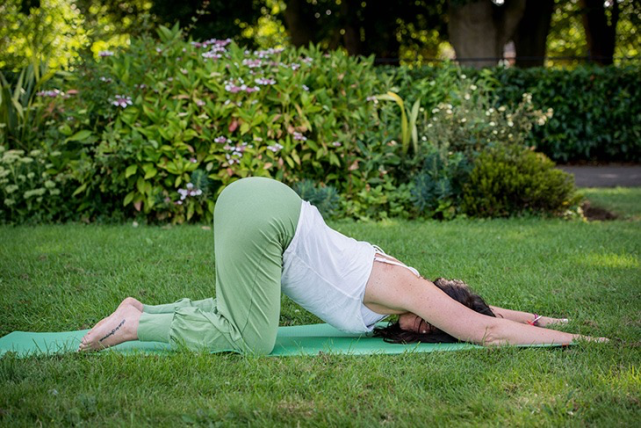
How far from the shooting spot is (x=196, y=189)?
7289mm

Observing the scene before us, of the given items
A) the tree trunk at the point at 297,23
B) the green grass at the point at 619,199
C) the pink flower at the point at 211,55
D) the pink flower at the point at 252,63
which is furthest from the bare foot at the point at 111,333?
the tree trunk at the point at 297,23

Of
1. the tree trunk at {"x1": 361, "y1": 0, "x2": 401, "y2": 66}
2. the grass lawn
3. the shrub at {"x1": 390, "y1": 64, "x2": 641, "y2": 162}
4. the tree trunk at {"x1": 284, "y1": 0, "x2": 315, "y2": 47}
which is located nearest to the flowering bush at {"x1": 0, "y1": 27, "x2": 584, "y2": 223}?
the grass lawn

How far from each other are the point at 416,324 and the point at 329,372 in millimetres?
685

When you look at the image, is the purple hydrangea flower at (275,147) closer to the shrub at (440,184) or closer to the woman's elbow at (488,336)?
the shrub at (440,184)

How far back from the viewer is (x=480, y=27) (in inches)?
626

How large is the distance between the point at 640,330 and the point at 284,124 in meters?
4.65

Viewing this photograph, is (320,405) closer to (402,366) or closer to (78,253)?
(402,366)

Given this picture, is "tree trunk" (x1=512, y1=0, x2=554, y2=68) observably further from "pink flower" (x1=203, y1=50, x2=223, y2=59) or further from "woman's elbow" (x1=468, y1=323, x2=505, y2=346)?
"woman's elbow" (x1=468, y1=323, x2=505, y2=346)

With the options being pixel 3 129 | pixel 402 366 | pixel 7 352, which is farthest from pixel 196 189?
pixel 402 366

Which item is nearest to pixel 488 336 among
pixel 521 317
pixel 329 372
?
pixel 521 317

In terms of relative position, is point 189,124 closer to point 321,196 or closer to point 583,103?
point 321,196

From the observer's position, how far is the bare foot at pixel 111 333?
355 cm

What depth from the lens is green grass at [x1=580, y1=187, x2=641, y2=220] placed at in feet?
26.8

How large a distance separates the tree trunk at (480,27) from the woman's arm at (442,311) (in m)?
12.9
